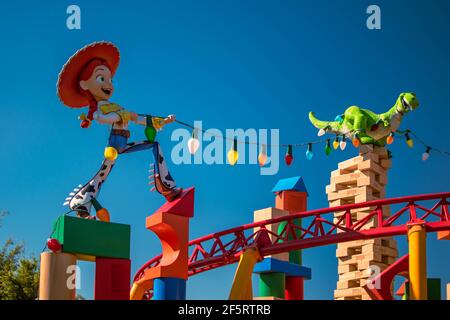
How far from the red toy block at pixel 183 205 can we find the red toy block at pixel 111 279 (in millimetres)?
1426

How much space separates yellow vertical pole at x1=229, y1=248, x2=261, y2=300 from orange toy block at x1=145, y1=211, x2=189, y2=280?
1.47m

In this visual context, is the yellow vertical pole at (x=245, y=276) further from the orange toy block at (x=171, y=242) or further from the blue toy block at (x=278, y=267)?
the orange toy block at (x=171, y=242)

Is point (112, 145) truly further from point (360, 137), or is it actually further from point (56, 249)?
point (360, 137)

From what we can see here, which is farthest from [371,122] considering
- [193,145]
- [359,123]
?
[193,145]

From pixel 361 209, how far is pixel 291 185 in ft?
6.87

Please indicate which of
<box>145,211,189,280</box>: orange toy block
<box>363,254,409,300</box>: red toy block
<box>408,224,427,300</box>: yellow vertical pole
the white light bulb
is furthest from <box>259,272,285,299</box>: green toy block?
the white light bulb

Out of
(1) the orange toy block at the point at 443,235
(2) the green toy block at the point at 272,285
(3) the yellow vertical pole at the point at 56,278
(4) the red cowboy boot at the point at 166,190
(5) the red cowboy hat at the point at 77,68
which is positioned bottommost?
(3) the yellow vertical pole at the point at 56,278

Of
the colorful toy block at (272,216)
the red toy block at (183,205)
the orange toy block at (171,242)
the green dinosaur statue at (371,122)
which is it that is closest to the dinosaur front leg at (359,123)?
the green dinosaur statue at (371,122)

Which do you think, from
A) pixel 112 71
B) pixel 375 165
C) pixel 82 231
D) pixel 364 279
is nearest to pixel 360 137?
pixel 375 165

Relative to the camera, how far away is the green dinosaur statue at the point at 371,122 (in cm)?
→ 1934

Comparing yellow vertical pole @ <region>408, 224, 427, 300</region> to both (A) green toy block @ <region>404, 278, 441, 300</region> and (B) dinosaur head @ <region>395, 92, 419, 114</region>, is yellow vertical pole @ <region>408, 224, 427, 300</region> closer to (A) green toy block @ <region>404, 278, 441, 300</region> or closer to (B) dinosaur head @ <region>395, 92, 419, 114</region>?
(A) green toy block @ <region>404, 278, 441, 300</region>

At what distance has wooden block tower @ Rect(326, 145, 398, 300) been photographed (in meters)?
19.2

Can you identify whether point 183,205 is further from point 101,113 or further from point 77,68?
point 77,68
